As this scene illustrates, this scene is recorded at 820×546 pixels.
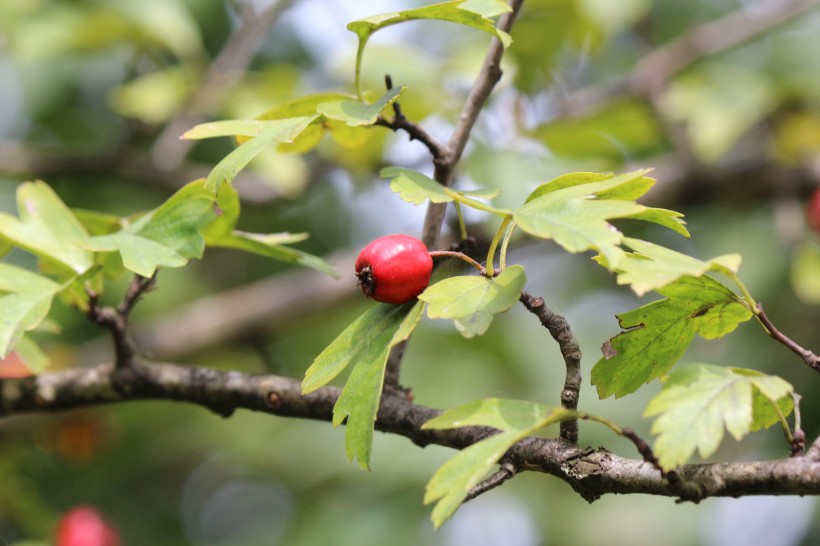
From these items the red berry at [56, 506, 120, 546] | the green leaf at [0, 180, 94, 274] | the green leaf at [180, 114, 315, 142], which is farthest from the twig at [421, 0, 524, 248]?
the red berry at [56, 506, 120, 546]

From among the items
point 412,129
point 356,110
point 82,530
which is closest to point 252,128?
point 356,110

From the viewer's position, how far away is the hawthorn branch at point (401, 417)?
116cm

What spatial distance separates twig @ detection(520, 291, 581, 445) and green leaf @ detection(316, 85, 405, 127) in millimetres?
355

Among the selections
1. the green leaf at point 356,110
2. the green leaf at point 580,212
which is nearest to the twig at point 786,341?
the green leaf at point 580,212

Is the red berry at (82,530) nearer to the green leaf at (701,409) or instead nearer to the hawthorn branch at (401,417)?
the hawthorn branch at (401,417)

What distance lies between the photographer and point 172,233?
156cm

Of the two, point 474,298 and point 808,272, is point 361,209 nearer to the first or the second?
point 808,272

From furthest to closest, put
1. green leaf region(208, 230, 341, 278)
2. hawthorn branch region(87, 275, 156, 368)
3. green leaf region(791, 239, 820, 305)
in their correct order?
green leaf region(791, 239, 820, 305), hawthorn branch region(87, 275, 156, 368), green leaf region(208, 230, 341, 278)

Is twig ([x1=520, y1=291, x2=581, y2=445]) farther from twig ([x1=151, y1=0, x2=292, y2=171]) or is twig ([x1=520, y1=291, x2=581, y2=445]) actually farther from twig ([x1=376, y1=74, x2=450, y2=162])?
twig ([x1=151, y1=0, x2=292, y2=171])

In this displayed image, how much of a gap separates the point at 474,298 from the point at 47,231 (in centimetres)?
94

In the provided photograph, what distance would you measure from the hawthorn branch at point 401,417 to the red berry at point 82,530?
1133mm

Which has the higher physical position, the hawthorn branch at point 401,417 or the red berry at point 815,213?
the red berry at point 815,213

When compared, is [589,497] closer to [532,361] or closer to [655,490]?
[655,490]

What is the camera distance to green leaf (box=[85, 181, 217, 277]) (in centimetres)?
153
